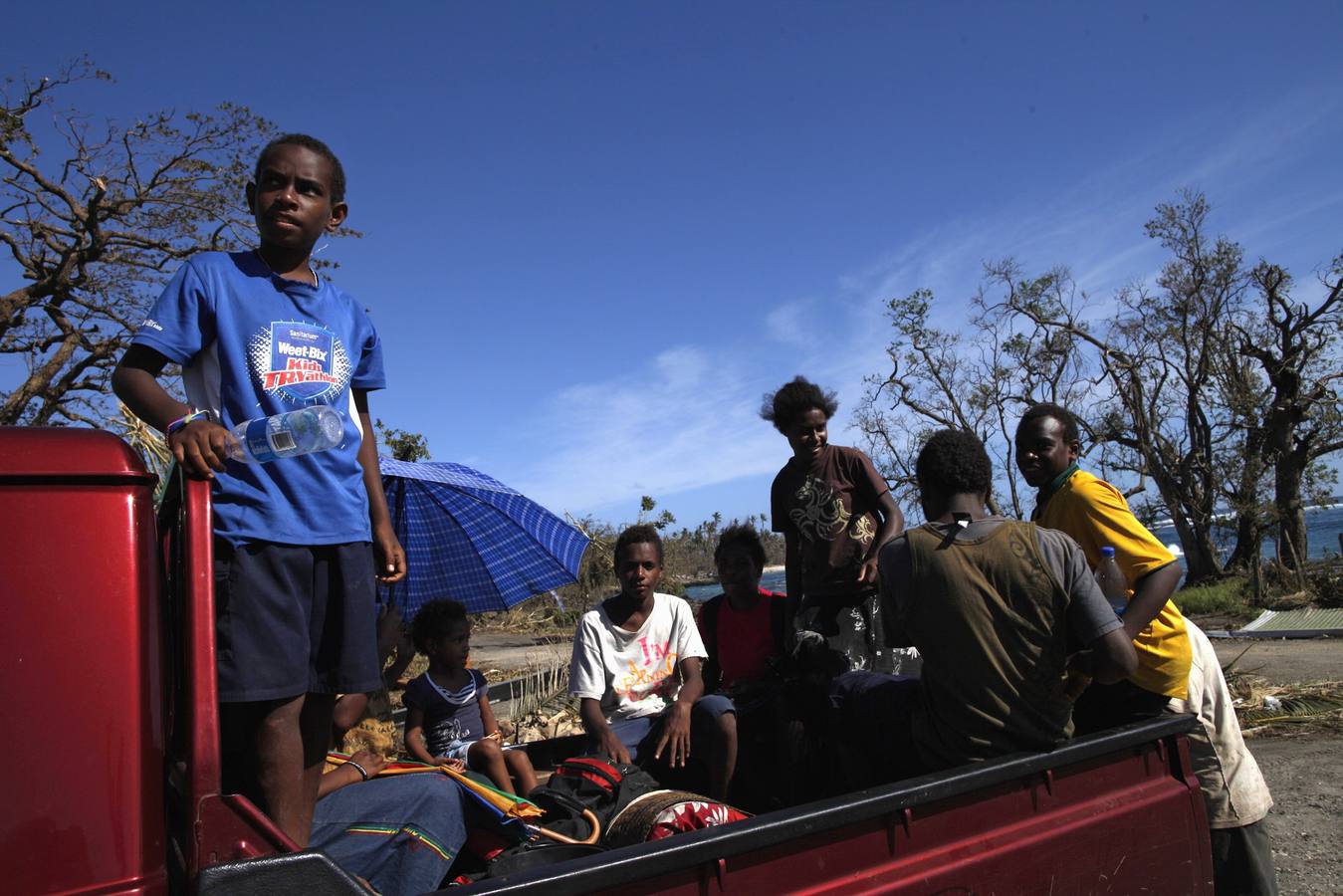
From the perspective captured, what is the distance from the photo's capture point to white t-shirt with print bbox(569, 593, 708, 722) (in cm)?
368

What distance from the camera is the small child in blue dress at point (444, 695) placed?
439 cm

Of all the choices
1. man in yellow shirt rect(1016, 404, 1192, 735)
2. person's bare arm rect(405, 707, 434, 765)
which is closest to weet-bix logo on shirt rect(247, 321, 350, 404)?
man in yellow shirt rect(1016, 404, 1192, 735)

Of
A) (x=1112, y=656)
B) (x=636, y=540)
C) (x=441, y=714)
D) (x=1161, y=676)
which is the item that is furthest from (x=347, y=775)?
(x=1161, y=676)

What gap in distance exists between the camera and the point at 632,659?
374 centimetres

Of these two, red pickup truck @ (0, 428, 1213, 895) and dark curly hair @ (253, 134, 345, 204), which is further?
dark curly hair @ (253, 134, 345, 204)

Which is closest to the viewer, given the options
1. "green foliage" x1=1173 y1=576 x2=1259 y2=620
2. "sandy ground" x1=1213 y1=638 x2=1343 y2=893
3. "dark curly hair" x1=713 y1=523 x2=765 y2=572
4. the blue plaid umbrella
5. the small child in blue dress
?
"sandy ground" x1=1213 y1=638 x2=1343 y2=893

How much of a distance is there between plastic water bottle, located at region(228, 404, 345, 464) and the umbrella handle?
1.18 m

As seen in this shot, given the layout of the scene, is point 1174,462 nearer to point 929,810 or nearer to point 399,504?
point 399,504

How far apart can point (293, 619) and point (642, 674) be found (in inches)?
79.6

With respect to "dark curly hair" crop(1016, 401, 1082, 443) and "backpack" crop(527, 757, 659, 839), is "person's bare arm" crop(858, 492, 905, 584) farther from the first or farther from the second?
"backpack" crop(527, 757, 659, 839)

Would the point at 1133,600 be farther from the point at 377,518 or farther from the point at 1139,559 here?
the point at 377,518

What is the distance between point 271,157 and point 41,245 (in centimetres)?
1616

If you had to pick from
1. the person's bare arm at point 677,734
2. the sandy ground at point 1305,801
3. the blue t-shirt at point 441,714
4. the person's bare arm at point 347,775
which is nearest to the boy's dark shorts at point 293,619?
the person's bare arm at point 347,775

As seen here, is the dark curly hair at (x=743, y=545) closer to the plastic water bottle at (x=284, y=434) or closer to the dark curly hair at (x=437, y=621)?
the dark curly hair at (x=437, y=621)
